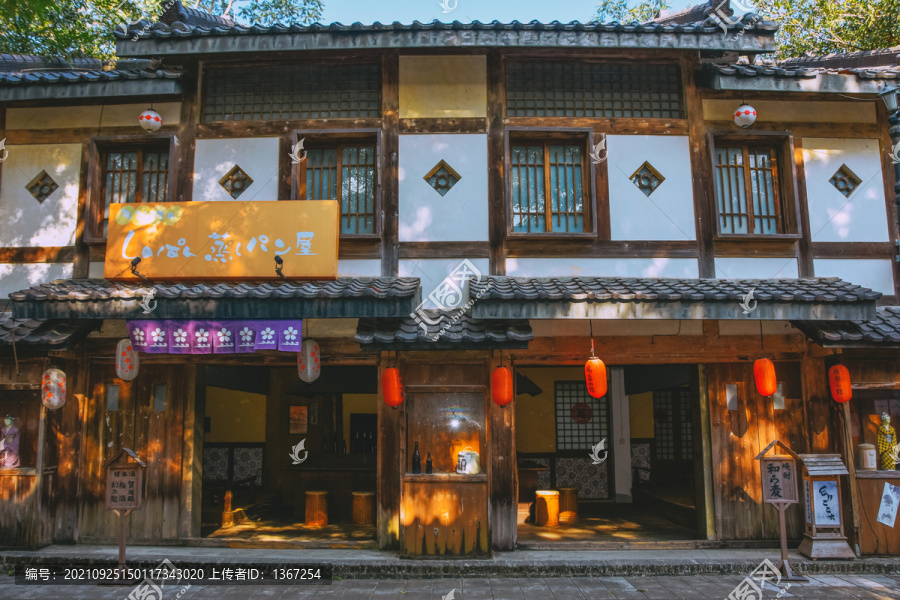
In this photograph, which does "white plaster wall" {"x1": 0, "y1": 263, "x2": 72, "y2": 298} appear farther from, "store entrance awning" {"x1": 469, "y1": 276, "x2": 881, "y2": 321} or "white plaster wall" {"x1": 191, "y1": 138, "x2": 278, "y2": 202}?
"store entrance awning" {"x1": 469, "y1": 276, "x2": 881, "y2": 321}

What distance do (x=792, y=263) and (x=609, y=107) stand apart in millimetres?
3867

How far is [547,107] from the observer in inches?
401

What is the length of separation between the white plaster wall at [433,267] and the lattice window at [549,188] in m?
0.86

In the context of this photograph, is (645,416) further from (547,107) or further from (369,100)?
(369,100)

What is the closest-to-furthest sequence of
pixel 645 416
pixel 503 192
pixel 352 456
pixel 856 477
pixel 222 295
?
pixel 222 295
pixel 856 477
pixel 503 192
pixel 352 456
pixel 645 416

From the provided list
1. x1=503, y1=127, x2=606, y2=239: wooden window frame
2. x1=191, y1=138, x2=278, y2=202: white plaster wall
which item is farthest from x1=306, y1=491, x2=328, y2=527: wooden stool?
x1=503, y1=127, x2=606, y2=239: wooden window frame

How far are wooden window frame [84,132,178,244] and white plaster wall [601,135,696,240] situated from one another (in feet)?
23.2

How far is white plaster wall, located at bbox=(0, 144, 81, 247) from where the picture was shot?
10109 millimetres

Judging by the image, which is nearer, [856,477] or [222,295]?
[222,295]

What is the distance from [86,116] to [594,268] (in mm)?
8776

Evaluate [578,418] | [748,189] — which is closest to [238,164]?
[748,189]

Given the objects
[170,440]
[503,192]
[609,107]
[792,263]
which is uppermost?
[609,107]

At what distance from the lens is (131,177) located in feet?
34.1

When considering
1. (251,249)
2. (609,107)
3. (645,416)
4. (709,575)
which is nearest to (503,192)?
(609,107)
